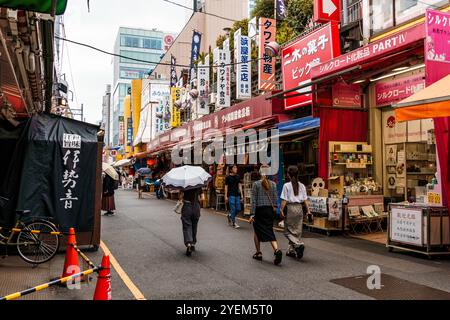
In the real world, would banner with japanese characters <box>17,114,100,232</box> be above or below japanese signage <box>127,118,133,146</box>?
below

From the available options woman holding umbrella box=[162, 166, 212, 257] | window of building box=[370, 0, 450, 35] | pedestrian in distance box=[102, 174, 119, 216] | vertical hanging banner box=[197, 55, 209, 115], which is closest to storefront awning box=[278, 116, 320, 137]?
window of building box=[370, 0, 450, 35]

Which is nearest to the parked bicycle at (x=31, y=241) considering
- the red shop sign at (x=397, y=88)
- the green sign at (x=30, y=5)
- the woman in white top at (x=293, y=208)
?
the green sign at (x=30, y=5)

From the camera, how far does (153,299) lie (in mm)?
5848

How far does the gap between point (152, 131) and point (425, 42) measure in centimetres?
3832

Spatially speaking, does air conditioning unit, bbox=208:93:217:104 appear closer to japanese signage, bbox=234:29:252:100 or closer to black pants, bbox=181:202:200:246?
japanese signage, bbox=234:29:252:100

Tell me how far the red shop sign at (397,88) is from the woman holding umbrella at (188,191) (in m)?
6.58

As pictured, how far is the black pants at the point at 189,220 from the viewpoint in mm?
9281

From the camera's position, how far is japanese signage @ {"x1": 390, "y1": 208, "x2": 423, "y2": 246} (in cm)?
895

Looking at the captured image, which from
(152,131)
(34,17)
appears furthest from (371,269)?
(152,131)

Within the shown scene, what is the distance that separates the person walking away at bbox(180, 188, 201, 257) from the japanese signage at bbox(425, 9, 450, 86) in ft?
19.0

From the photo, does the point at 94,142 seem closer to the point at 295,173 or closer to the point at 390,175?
the point at 295,173

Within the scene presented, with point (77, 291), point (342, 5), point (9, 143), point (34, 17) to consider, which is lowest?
point (77, 291)

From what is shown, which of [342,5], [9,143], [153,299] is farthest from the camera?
[342,5]

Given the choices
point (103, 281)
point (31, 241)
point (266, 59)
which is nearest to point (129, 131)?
point (266, 59)
